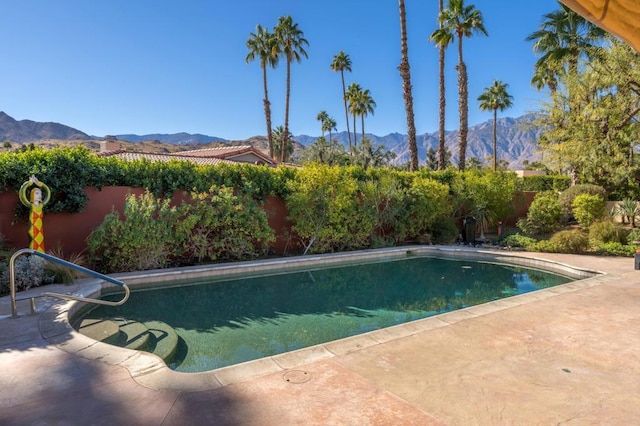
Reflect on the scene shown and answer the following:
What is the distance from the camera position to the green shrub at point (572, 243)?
1234 cm

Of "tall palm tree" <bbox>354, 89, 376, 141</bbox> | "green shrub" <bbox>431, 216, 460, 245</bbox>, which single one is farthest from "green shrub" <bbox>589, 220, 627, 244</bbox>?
"tall palm tree" <bbox>354, 89, 376, 141</bbox>

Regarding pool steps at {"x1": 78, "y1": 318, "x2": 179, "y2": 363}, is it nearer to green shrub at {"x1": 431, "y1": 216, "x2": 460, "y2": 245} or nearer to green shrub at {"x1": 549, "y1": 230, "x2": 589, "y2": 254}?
green shrub at {"x1": 431, "y1": 216, "x2": 460, "y2": 245}

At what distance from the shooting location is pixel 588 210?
14.4 metres

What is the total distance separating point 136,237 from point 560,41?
910 inches

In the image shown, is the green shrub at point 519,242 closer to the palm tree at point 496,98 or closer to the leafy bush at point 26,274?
the leafy bush at point 26,274

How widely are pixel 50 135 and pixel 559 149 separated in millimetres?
165693

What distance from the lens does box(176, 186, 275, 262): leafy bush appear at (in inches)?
406

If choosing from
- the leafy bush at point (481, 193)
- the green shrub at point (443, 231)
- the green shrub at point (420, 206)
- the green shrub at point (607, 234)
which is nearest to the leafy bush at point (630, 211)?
the green shrub at point (607, 234)

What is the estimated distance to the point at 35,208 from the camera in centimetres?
791

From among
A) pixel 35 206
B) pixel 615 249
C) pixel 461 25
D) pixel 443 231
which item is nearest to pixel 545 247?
pixel 615 249

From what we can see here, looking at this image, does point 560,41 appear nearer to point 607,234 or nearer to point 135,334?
point 607,234

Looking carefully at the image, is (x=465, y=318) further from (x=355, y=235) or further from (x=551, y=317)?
(x=355, y=235)

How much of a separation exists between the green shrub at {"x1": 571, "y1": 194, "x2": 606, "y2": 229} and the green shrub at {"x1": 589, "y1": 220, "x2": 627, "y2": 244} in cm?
122

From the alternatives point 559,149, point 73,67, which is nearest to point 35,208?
point 559,149
